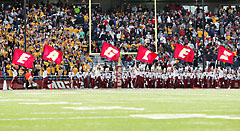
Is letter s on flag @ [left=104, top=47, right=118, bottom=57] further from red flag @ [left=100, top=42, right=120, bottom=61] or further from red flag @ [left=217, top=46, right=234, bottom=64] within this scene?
red flag @ [left=217, top=46, right=234, bottom=64]

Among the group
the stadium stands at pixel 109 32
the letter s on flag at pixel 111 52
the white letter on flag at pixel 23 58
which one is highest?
the stadium stands at pixel 109 32

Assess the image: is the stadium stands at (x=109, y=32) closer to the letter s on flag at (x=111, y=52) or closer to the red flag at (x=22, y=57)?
the red flag at (x=22, y=57)

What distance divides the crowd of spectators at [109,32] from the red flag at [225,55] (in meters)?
0.87

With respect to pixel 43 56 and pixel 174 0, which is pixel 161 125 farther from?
pixel 174 0

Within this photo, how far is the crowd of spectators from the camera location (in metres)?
28.8

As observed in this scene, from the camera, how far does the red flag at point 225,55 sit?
1133 inches

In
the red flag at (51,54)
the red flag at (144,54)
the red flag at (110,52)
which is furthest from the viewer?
the red flag at (144,54)

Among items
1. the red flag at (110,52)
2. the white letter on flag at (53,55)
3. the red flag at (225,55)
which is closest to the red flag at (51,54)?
the white letter on flag at (53,55)

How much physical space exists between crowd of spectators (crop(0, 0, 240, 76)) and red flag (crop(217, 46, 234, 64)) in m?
0.87

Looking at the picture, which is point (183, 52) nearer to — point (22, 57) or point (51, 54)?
point (51, 54)

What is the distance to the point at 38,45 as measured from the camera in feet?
94.9

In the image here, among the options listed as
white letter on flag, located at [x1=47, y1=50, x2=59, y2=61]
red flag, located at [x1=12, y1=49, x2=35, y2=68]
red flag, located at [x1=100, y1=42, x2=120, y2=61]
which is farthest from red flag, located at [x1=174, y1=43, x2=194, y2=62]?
red flag, located at [x1=12, y1=49, x2=35, y2=68]

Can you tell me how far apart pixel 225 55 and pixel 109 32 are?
21.8 ft

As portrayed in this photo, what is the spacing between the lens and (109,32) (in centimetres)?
3139
